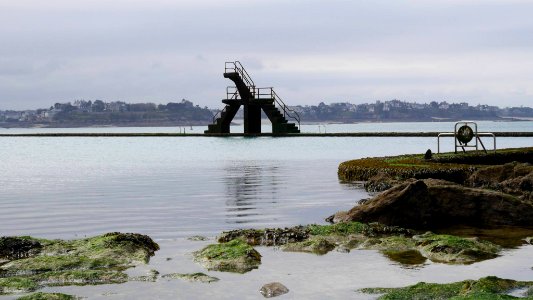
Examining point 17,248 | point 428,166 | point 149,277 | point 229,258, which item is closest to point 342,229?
point 229,258

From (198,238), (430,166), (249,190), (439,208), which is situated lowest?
(249,190)

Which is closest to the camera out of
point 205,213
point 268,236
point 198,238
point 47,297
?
point 47,297

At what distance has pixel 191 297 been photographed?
1137 centimetres

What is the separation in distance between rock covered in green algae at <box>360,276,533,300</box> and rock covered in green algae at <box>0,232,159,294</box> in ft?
14.2

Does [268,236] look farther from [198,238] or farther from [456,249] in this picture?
[456,249]

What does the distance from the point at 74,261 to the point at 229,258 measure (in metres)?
2.66

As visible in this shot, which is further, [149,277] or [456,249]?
[456,249]

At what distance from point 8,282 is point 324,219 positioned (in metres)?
9.99

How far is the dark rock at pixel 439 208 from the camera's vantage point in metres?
18.6

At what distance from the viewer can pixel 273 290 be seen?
37.9 ft

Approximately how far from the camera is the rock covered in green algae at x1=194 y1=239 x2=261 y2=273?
1355cm

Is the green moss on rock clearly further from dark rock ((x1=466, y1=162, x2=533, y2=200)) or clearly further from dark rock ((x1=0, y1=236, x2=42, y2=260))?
dark rock ((x1=0, y1=236, x2=42, y2=260))

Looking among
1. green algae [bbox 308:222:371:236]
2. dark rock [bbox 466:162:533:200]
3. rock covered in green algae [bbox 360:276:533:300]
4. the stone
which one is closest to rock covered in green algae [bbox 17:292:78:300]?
rock covered in green algae [bbox 360:276:533:300]

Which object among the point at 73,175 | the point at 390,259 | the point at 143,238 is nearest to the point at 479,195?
the point at 390,259
